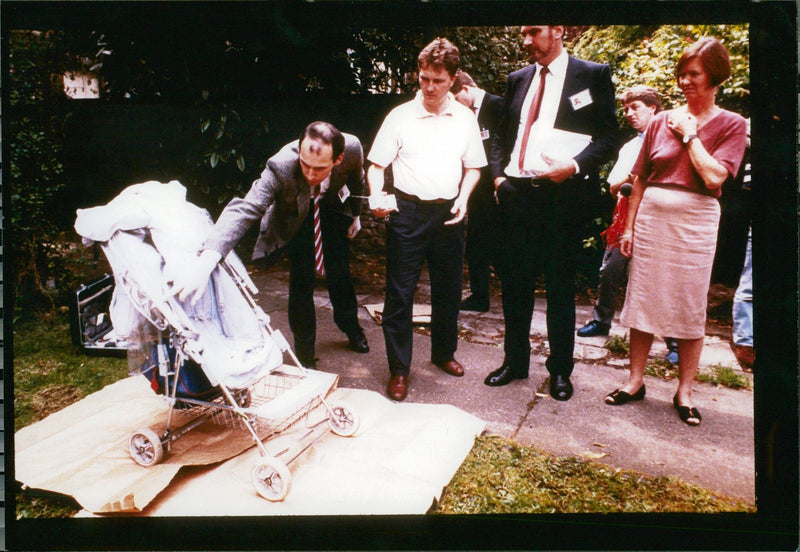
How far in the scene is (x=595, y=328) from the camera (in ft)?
8.36

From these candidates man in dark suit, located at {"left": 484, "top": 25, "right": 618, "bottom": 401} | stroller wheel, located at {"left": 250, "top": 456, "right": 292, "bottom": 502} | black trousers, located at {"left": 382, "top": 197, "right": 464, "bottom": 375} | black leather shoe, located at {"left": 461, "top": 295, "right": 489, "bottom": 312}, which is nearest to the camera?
stroller wheel, located at {"left": 250, "top": 456, "right": 292, "bottom": 502}

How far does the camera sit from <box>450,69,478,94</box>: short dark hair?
2.42m

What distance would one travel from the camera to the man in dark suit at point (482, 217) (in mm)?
2531

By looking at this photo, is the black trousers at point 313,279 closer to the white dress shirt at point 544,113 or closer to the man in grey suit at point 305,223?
the man in grey suit at point 305,223

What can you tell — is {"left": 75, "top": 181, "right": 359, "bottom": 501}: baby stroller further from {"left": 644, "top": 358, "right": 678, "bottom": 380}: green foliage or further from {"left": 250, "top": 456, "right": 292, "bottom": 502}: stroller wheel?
{"left": 644, "top": 358, "right": 678, "bottom": 380}: green foliage

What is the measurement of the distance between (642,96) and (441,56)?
3.03 ft

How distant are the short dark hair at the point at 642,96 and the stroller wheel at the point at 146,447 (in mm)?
2618

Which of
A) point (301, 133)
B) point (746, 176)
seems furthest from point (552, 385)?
point (301, 133)

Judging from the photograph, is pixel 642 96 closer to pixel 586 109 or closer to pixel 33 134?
pixel 586 109

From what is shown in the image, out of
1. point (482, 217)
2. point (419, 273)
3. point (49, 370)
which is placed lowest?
point (49, 370)

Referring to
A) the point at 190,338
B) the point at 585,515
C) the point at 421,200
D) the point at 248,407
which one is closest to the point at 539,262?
the point at 421,200

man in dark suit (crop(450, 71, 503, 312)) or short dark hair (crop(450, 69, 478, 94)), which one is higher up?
short dark hair (crop(450, 69, 478, 94))

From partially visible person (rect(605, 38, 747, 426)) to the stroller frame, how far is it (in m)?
1.38

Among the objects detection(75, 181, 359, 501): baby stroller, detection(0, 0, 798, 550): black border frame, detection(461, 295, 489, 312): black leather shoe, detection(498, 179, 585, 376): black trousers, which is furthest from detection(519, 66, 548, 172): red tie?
detection(75, 181, 359, 501): baby stroller
